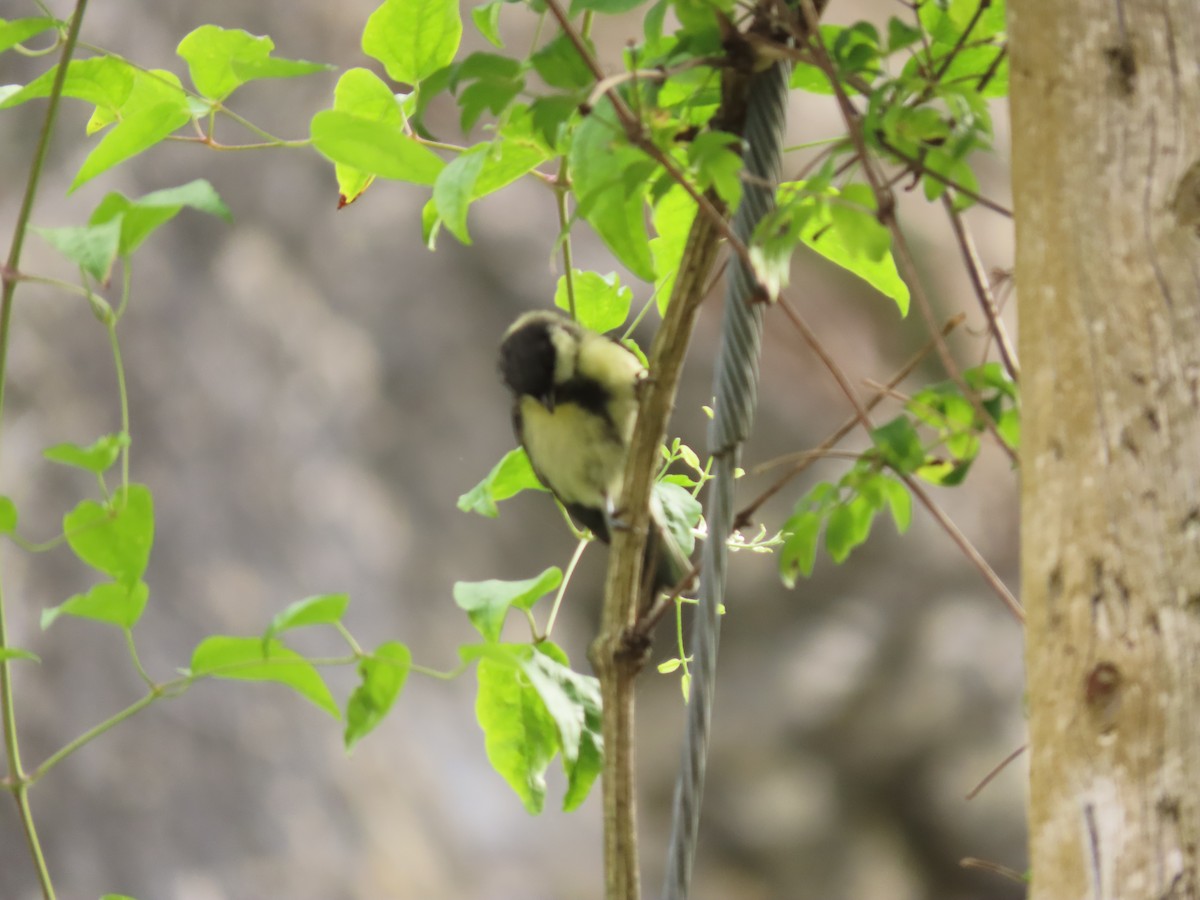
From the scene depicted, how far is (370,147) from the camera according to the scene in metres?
0.60

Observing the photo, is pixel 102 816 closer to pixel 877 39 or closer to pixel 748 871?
pixel 748 871

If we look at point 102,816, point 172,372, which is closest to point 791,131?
point 172,372

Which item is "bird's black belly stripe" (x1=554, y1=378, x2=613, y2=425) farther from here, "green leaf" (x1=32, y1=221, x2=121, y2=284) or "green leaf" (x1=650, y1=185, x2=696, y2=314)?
"green leaf" (x1=32, y1=221, x2=121, y2=284)

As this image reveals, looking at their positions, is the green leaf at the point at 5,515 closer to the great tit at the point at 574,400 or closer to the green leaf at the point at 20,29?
the green leaf at the point at 20,29

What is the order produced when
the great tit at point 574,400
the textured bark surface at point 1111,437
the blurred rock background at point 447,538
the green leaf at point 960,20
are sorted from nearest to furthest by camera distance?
1. the textured bark surface at point 1111,437
2. the green leaf at point 960,20
3. the great tit at point 574,400
4. the blurred rock background at point 447,538

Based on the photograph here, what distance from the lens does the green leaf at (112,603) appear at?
21.9 inches

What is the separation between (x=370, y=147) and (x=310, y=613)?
9.2 inches

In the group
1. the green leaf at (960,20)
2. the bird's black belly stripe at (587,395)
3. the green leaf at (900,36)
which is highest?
the green leaf at (960,20)

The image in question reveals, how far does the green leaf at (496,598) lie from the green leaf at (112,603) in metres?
0.20

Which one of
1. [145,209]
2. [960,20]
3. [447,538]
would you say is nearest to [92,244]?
[145,209]

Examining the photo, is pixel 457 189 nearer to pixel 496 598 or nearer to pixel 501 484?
pixel 496 598

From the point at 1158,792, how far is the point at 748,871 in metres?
3.59

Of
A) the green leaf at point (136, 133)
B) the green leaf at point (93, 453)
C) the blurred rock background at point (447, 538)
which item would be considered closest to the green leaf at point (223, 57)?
the green leaf at point (136, 133)

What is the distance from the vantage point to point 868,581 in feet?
12.7
